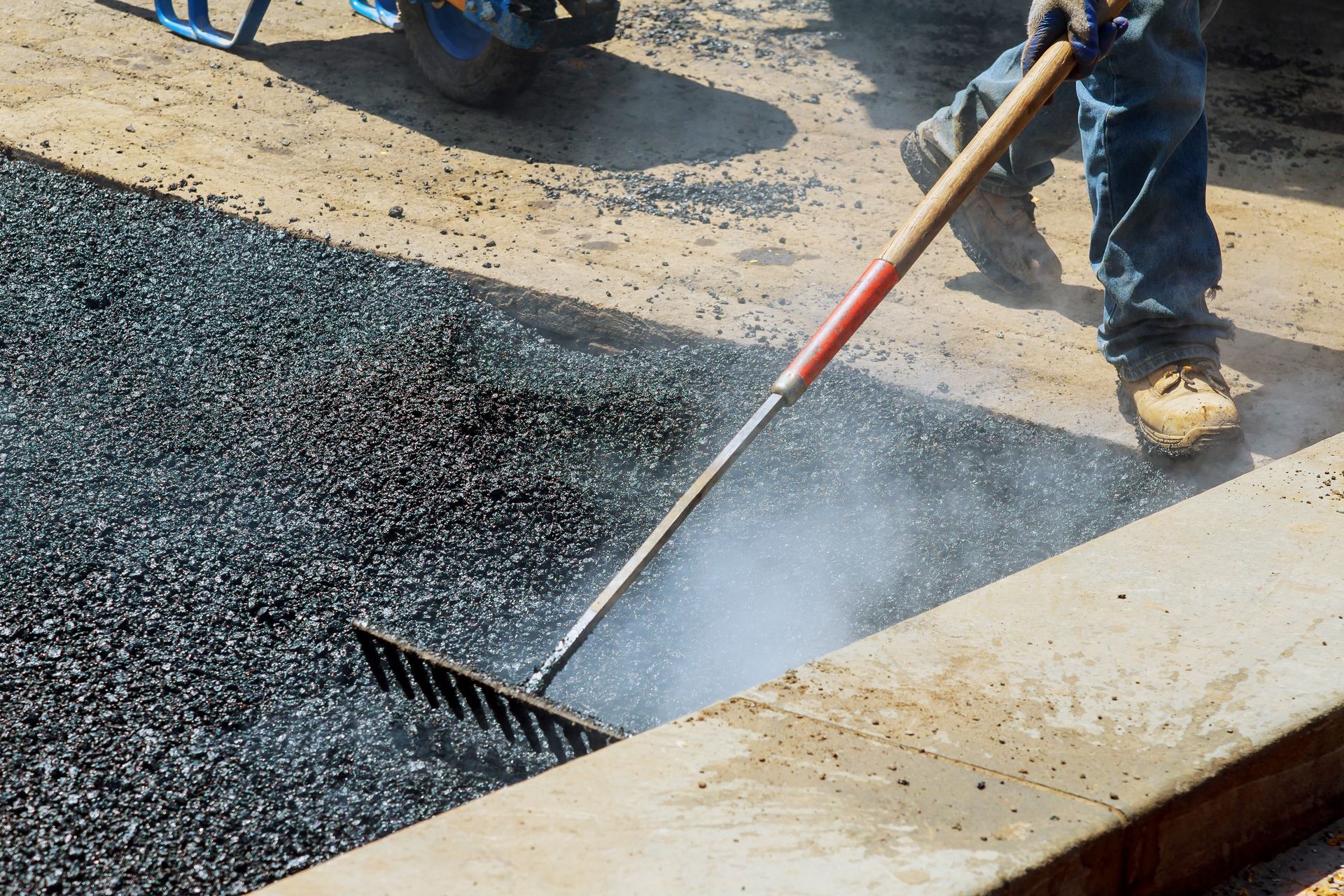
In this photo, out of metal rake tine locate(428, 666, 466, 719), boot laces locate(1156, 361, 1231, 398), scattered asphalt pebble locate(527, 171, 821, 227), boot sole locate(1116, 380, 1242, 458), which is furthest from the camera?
scattered asphalt pebble locate(527, 171, 821, 227)

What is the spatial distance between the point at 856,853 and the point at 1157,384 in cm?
169

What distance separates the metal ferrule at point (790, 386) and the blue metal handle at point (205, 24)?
3968 mm

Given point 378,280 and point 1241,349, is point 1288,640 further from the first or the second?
point 378,280

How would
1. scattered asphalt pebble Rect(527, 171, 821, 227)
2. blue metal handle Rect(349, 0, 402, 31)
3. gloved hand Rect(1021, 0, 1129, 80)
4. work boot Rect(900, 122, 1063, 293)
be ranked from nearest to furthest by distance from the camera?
gloved hand Rect(1021, 0, 1129, 80) → work boot Rect(900, 122, 1063, 293) → scattered asphalt pebble Rect(527, 171, 821, 227) → blue metal handle Rect(349, 0, 402, 31)

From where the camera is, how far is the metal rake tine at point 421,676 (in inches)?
75.2

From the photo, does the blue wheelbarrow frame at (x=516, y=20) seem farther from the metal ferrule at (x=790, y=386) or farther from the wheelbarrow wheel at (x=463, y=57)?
the metal ferrule at (x=790, y=386)

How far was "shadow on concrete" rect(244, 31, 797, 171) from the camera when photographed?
4418 mm

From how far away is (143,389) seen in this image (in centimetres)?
291

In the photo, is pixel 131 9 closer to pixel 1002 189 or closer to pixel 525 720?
pixel 1002 189

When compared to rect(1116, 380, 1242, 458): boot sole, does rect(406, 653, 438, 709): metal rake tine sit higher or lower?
lower

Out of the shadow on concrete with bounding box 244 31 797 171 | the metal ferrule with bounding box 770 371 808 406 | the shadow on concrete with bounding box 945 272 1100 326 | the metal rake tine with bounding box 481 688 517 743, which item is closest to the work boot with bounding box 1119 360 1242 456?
the shadow on concrete with bounding box 945 272 1100 326

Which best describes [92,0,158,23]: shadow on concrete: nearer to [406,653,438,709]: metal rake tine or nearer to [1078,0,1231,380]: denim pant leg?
[1078,0,1231,380]: denim pant leg

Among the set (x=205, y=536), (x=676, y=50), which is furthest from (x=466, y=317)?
(x=676, y=50)

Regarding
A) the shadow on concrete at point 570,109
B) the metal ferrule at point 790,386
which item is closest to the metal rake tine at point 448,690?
the metal ferrule at point 790,386
